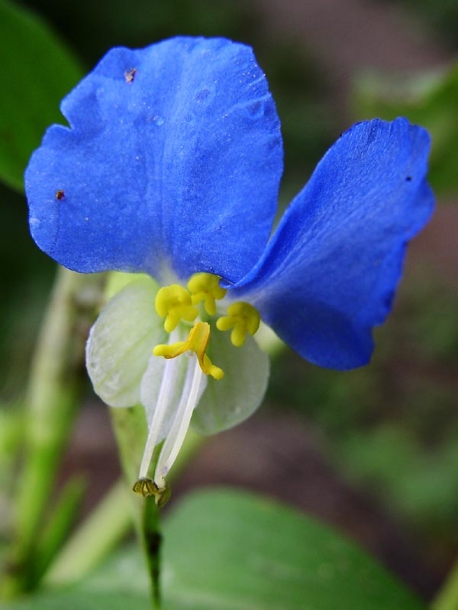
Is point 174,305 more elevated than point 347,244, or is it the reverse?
point 347,244

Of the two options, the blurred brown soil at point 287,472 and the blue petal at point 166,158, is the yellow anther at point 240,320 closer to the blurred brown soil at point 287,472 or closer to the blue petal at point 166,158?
the blue petal at point 166,158

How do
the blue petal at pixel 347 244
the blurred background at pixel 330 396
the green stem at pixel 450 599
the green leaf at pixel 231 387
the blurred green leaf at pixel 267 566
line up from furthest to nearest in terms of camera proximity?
the blurred background at pixel 330 396 < the green stem at pixel 450 599 < the blurred green leaf at pixel 267 566 < the green leaf at pixel 231 387 < the blue petal at pixel 347 244

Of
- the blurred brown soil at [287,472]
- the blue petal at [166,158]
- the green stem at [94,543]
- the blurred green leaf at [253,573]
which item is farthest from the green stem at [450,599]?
the blurred brown soil at [287,472]

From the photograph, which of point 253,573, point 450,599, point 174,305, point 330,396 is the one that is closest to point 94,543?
point 253,573

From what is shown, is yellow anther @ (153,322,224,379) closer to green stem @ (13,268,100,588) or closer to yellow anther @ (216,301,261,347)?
yellow anther @ (216,301,261,347)

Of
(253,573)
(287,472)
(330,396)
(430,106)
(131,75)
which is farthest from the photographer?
(330,396)

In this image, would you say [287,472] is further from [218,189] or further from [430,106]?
[218,189]

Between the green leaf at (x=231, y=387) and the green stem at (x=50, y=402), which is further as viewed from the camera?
the green stem at (x=50, y=402)

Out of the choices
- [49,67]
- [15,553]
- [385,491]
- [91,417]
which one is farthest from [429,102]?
[91,417]
